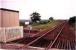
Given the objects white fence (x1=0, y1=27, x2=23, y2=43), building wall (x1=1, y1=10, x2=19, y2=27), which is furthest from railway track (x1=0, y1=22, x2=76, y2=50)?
building wall (x1=1, y1=10, x2=19, y2=27)

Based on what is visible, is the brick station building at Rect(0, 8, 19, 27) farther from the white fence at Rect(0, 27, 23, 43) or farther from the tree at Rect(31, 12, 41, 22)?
the tree at Rect(31, 12, 41, 22)

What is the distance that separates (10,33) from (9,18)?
27cm

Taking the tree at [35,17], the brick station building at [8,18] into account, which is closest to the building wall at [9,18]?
the brick station building at [8,18]

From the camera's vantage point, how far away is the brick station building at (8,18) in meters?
3.52

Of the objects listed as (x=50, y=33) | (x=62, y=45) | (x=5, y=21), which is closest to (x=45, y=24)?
(x=50, y=33)

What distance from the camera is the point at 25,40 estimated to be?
11.3 feet

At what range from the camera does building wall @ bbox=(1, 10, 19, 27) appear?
3516 mm

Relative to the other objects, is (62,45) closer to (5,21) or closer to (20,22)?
(20,22)

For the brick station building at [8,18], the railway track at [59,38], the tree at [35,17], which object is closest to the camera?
the railway track at [59,38]

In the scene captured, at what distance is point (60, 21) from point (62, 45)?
387 mm

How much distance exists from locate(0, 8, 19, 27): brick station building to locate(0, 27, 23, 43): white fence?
0.25 feet

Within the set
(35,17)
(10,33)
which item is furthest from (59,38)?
(10,33)

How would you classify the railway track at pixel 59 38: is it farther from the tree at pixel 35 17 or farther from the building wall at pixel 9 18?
the building wall at pixel 9 18

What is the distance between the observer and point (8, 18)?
355 centimetres
